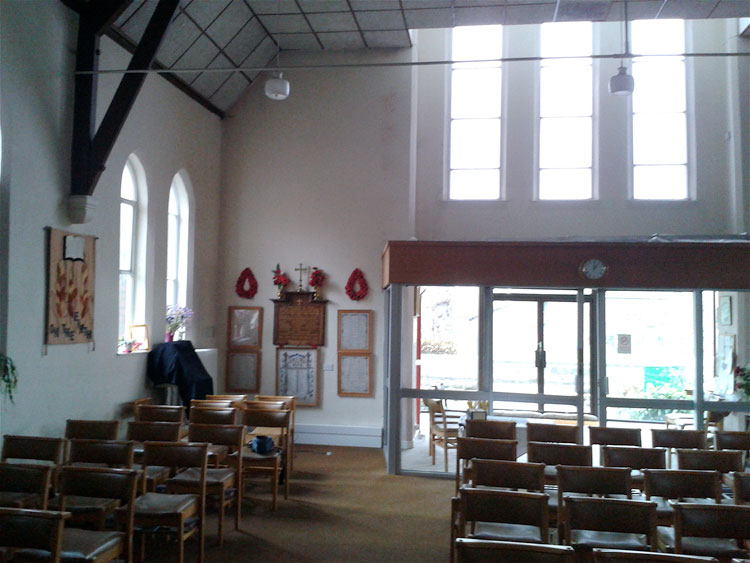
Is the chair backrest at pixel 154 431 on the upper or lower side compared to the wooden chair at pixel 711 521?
upper

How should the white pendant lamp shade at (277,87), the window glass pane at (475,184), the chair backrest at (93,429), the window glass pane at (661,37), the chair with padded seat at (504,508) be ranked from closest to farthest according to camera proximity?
the chair with padded seat at (504,508) → the chair backrest at (93,429) → the white pendant lamp shade at (277,87) → the window glass pane at (661,37) → the window glass pane at (475,184)

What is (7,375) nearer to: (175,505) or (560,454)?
(175,505)

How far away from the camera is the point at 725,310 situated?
24.8ft

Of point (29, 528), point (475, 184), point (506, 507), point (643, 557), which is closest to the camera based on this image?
point (643, 557)

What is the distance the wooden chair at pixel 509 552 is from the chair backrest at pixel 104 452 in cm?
283

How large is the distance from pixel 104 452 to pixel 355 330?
5.25 metres

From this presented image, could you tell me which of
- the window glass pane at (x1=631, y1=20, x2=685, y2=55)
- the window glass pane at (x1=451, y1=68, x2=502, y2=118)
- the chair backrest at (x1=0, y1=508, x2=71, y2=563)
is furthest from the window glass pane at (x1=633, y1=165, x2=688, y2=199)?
the chair backrest at (x1=0, y1=508, x2=71, y2=563)

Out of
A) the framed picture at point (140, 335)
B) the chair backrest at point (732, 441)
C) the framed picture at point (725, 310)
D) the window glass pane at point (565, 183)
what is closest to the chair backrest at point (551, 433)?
the chair backrest at point (732, 441)

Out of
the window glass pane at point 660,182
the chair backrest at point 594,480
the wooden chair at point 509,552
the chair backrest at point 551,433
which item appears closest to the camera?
the wooden chair at point 509,552

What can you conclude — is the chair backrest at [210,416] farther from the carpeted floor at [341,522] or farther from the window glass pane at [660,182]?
the window glass pane at [660,182]

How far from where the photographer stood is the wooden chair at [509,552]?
2826 mm

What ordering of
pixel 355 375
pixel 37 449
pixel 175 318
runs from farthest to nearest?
pixel 355 375, pixel 175 318, pixel 37 449

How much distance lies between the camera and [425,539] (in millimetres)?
5219

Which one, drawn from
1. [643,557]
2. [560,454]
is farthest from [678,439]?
[643,557]
